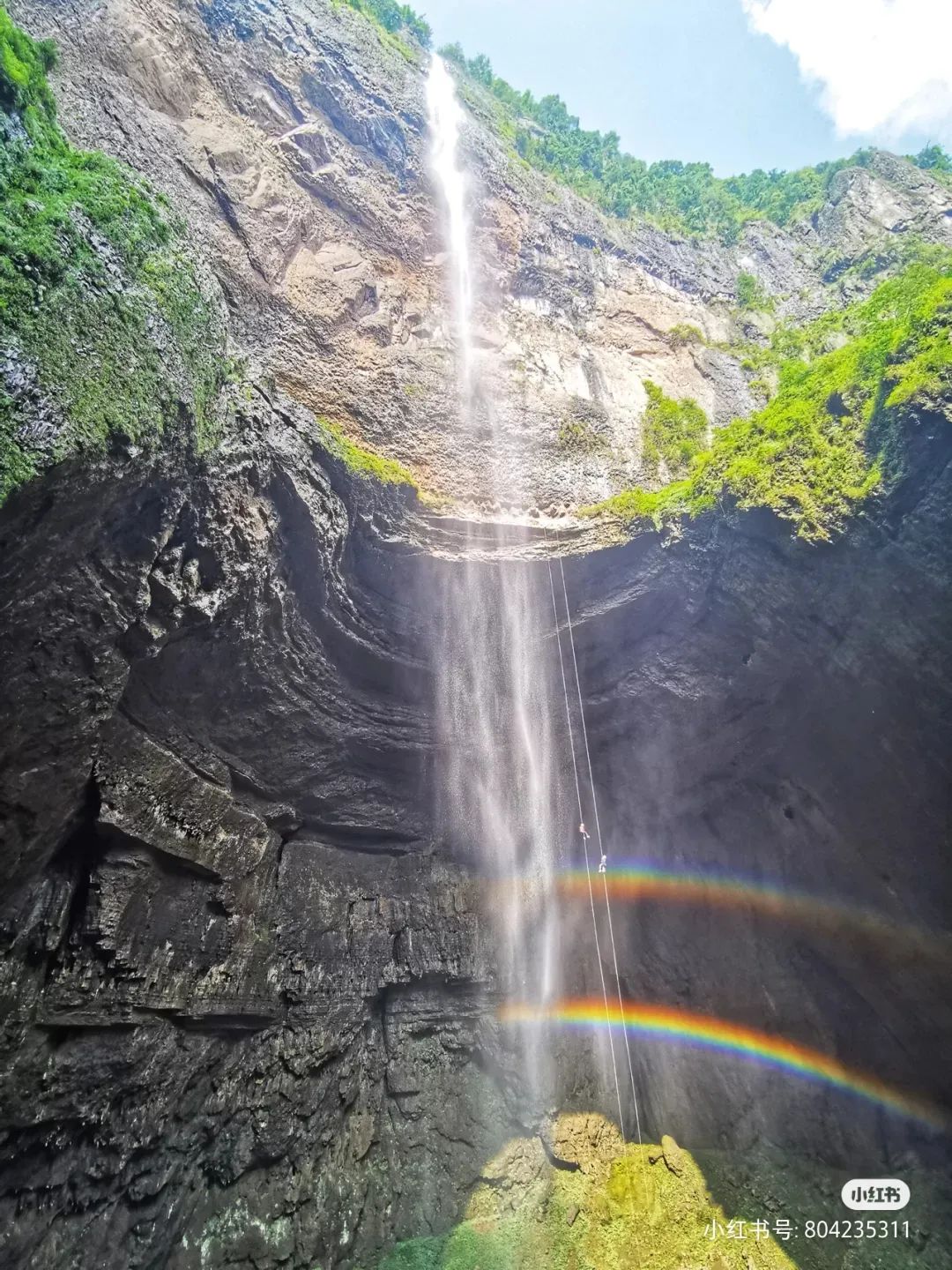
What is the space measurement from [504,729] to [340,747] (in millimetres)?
3297

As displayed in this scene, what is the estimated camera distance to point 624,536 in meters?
9.89

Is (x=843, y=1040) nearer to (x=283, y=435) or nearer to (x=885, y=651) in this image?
(x=885, y=651)

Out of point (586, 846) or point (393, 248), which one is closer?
point (586, 846)

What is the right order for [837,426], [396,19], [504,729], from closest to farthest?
[837,426] < [504,729] < [396,19]

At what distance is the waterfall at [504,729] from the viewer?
10148 millimetres

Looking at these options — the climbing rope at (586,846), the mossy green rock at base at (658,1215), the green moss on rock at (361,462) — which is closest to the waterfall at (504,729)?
the climbing rope at (586,846)

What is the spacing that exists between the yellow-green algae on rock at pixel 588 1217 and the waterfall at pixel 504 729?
1.02 m

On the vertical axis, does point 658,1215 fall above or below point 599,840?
below

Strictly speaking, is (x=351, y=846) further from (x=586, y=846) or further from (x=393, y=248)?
(x=393, y=248)

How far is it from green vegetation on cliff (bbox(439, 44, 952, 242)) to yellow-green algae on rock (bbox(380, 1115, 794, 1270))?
78.2 ft

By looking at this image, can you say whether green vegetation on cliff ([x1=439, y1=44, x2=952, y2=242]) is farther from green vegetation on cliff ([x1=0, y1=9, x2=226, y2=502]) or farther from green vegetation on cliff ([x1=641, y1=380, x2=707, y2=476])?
green vegetation on cliff ([x1=0, y1=9, x2=226, y2=502])

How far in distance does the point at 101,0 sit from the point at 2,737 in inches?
494

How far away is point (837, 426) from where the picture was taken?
763cm

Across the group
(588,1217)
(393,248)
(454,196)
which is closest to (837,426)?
(393,248)
